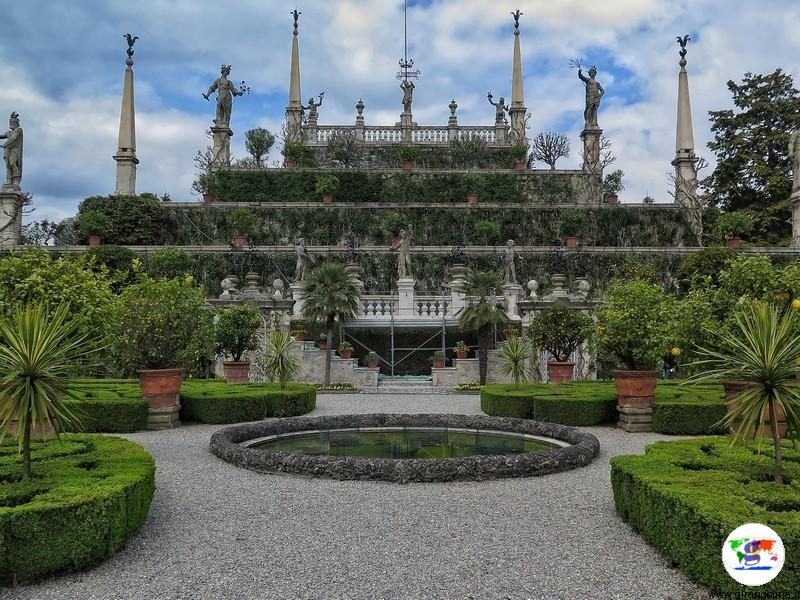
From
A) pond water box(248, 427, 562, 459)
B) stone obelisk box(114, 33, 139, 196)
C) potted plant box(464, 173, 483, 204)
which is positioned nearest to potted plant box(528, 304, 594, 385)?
pond water box(248, 427, 562, 459)

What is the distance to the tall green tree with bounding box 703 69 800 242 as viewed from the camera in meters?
40.2

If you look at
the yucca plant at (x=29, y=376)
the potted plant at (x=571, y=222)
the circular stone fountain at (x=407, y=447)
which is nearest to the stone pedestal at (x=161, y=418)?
the circular stone fountain at (x=407, y=447)

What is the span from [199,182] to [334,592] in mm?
41794

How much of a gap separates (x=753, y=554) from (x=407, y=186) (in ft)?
120

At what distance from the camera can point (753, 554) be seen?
14.6 ft

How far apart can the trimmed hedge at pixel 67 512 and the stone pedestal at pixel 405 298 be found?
18.4 metres

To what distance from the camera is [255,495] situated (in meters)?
7.63

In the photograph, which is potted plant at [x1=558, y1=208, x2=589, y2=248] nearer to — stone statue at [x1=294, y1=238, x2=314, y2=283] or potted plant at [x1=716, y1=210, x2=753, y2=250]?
potted plant at [x1=716, y1=210, x2=753, y2=250]

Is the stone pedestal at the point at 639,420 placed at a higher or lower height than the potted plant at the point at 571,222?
lower

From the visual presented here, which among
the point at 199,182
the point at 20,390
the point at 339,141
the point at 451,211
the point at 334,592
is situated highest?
the point at 339,141

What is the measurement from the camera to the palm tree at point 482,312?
20.9m

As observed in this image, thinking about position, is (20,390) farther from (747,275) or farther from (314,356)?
(314,356)

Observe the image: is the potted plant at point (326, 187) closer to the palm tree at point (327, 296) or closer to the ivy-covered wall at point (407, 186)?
the ivy-covered wall at point (407, 186)

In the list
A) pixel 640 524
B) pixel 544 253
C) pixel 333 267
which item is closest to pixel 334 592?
pixel 640 524
